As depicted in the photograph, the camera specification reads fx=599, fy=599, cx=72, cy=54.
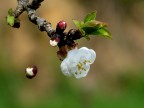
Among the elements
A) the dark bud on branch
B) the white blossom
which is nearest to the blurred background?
the white blossom

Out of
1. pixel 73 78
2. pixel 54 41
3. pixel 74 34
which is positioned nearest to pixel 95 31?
pixel 74 34

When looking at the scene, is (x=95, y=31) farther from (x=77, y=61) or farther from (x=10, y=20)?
(x=10, y=20)

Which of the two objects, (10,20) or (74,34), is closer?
(74,34)

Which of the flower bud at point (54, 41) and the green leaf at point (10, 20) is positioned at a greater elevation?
the green leaf at point (10, 20)

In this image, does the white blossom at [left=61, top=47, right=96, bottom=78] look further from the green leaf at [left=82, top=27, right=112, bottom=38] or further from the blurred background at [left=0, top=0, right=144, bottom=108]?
the blurred background at [left=0, top=0, right=144, bottom=108]

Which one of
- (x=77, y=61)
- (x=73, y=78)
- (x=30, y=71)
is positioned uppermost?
(x=73, y=78)

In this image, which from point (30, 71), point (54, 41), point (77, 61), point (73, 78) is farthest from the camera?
point (73, 78)

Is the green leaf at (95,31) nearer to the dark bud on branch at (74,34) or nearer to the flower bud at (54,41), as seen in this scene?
the dark bud on branch at (74,34)

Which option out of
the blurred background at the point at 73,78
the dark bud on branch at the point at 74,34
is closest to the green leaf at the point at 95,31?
the dark bud on branch at the point at 74,34
